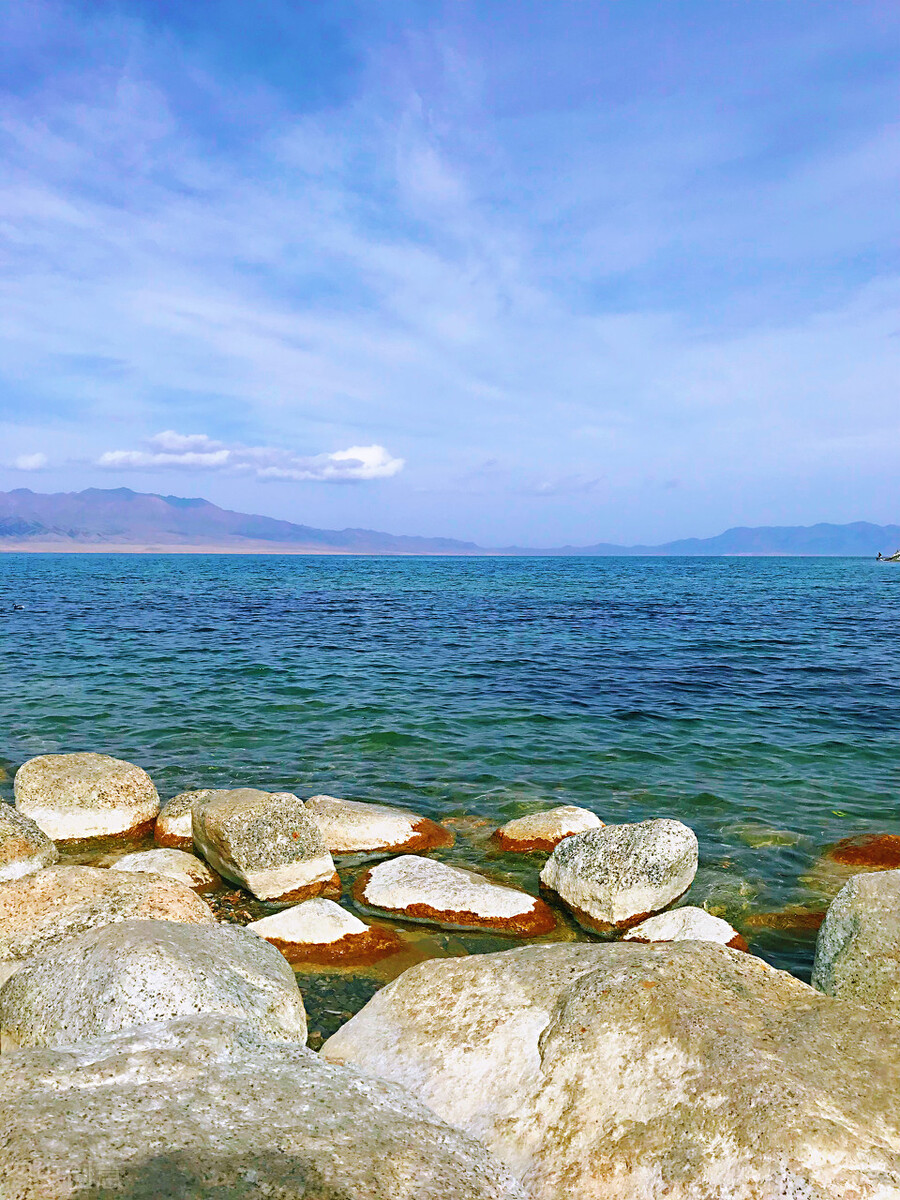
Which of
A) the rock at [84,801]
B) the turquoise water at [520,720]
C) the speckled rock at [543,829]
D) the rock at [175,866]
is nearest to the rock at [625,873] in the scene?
the turquoise water at [520,720]

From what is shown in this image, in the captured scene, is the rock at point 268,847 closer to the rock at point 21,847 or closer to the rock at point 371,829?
the rock at point 371,829

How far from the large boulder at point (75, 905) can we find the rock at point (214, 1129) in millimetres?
2460

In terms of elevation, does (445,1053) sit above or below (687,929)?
above

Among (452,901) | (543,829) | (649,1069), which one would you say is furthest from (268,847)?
(649,1069)

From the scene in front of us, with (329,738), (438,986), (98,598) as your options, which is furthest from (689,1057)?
(98,598)

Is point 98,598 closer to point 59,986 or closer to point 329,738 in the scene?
point 329,738

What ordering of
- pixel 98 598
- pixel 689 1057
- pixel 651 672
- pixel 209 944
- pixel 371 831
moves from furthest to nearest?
pixel 98 598 → pixel 651 672 → pixel 371 831 → pixel 209 944 → pixel 689 1057

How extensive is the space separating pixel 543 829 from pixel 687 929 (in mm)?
3116

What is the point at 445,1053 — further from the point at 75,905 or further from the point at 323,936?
the point at 75,905

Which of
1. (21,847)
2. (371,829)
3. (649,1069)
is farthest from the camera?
(371,829)

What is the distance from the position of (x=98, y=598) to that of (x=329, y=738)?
41096 mm

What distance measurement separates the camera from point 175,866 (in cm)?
932

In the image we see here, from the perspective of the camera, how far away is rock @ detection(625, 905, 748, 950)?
26.0 ft

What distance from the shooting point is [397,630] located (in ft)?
116
